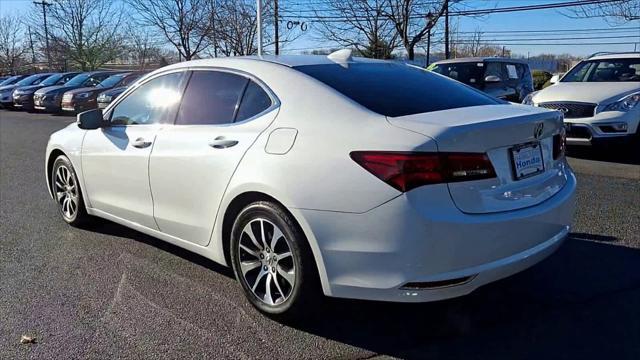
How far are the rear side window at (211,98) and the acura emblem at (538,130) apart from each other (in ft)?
5.81

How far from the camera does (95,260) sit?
14.2ft

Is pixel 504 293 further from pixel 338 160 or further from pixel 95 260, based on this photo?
pixel 95 260

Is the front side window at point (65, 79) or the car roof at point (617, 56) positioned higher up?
the front side window at point (65, 79)

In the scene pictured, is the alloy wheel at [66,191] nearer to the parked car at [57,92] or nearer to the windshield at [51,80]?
the parked car at [57,92]

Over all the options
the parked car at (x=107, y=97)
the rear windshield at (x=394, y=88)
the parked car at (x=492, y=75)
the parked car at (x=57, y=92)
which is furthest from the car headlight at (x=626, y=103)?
the parked car at (x=57, y=92)

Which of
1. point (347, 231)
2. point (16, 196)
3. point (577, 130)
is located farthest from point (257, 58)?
point (577, 130)

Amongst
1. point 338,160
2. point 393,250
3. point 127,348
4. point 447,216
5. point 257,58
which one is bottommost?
point 127,348

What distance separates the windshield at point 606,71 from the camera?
29.5 feet

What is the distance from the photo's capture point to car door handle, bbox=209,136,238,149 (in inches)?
132

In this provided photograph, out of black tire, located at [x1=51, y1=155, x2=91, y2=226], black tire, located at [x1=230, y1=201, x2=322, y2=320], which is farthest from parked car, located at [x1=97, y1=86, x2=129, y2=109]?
A: black tire, located at [x1=230, y1=201, x2=322, y2=320]

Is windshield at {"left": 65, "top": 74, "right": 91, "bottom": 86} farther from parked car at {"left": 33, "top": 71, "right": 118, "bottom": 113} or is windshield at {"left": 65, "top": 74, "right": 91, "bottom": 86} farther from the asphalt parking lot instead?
the asphalt parking lot

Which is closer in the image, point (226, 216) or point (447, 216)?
point (447, 216)

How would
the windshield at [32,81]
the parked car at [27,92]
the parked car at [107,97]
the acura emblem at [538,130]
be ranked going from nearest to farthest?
the acura emblem at [538,130] → the parked car at [107,97] → the parked car at [27,92] → the windshield at [32,81]

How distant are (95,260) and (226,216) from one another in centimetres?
157
